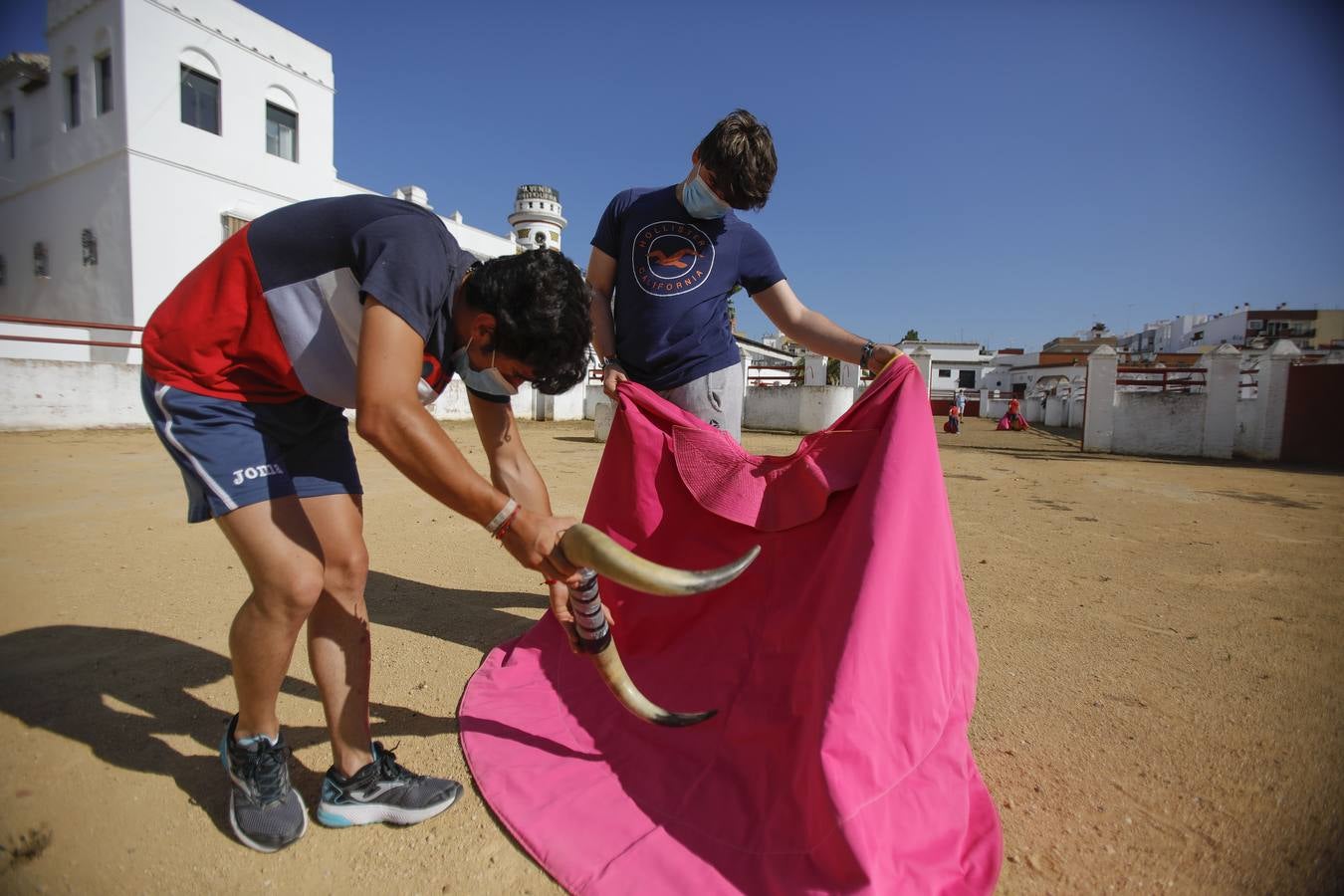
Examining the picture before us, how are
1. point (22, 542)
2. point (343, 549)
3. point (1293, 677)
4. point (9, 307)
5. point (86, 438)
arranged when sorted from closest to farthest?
point (343, 549), point (1293, 677), point (22, 542), point (86, 438), point (9, 307)

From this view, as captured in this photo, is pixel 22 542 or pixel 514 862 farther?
pixel 22 542

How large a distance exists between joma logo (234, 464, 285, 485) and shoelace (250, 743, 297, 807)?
2.28 feet

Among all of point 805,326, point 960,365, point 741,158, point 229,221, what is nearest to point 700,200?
point 741,158

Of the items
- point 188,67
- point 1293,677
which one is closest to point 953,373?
point 188,67

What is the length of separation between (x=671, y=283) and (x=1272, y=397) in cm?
1472

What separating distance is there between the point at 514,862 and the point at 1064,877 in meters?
1.31

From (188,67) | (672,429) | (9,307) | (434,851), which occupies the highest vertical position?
→ (188,67)

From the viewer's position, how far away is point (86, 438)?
1091 centimetres

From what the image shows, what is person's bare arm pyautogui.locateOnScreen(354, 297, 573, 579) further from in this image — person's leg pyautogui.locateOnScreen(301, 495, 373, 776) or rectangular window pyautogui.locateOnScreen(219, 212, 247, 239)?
rectangular window pyautogui.locateOnScreen(219, 212, 247, 239)

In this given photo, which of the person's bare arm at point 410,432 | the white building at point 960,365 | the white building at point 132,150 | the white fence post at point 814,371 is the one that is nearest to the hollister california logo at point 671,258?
the person's bare arm at point 410,432

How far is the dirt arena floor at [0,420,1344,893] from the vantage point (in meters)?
1.62

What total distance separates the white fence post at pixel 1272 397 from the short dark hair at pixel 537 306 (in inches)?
604

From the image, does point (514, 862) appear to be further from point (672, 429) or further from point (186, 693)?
point (186, 693)

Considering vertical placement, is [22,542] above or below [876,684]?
below
